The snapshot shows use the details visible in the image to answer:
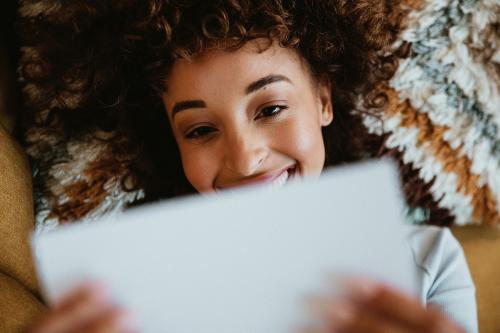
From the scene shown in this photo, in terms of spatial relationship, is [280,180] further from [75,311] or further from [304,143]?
[75,311]

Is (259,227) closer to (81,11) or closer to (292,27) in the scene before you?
(292,27)

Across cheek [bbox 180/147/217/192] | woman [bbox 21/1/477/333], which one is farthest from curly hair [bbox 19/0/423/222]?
cheek [bbox 180/147/217/192]

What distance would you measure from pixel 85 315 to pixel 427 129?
29.4 inches

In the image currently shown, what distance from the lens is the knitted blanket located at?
0.89 meters

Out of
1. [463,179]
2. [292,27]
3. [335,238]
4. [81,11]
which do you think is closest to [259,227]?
[335,238]

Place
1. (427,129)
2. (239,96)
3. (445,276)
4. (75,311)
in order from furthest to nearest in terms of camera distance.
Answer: (427,129) → (445,276) → (239,96) → (75,311)

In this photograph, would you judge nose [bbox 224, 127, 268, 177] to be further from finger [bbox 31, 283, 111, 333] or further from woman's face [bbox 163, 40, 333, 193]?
finger [bbox 31, 283, 111, 333]

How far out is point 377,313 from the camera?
19.5 inches

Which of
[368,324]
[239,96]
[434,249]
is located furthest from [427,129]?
[368,324]

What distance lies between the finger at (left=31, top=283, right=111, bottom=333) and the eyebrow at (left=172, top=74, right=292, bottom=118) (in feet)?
1.02

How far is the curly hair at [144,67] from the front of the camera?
2.37 feet

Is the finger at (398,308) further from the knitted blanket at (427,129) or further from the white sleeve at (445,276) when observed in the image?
the knitted blanket at (427,129)

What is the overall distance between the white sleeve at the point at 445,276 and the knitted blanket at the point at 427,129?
0.12 meters

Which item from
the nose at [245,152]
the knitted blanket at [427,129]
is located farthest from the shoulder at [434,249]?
the nose at [245,152]
